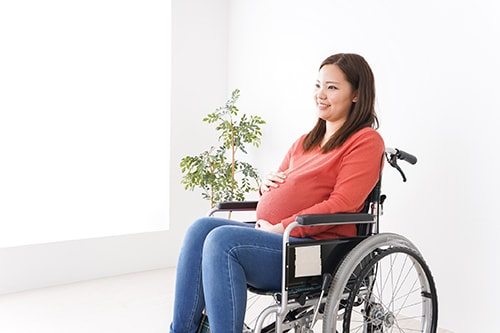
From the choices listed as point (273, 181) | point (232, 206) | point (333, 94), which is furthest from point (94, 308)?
point (333, 94)

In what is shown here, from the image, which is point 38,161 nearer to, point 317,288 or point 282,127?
point 282,127

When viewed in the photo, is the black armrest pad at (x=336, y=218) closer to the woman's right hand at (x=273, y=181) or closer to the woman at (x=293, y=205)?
the woman at (x=293, y=205)

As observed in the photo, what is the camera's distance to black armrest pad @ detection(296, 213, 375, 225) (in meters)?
1.52

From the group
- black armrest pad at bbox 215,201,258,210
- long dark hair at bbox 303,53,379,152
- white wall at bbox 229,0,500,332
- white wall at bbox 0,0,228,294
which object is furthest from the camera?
white wall at bbox 0,0,228,294

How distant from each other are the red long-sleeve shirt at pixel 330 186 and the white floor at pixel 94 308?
0.89m

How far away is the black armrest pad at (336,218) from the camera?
1518mm

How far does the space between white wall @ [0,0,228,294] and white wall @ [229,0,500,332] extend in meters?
0.85

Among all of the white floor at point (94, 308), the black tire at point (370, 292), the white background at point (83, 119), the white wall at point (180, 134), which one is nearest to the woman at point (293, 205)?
the black tire at point (370, 292)

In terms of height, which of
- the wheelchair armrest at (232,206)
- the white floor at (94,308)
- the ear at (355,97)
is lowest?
the white floor at (94,308)

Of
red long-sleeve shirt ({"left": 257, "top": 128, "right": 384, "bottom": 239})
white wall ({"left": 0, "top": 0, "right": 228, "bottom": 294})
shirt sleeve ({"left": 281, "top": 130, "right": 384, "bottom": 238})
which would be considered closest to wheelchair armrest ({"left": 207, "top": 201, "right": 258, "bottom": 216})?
red long-sleeve shirt ({"left": 257, "top": 128, "right": 384, "bottom": 239})

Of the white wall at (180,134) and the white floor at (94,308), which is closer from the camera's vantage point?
the white floor at (94,308)

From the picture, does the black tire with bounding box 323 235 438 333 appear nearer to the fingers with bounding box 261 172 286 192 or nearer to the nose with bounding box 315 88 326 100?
the fingers with bounding box 261 172 286 192

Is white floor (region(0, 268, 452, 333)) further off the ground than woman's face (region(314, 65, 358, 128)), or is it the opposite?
woman's face (region(314, 65, 358, 128))

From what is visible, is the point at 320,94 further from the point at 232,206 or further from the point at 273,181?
the point at 232,206
